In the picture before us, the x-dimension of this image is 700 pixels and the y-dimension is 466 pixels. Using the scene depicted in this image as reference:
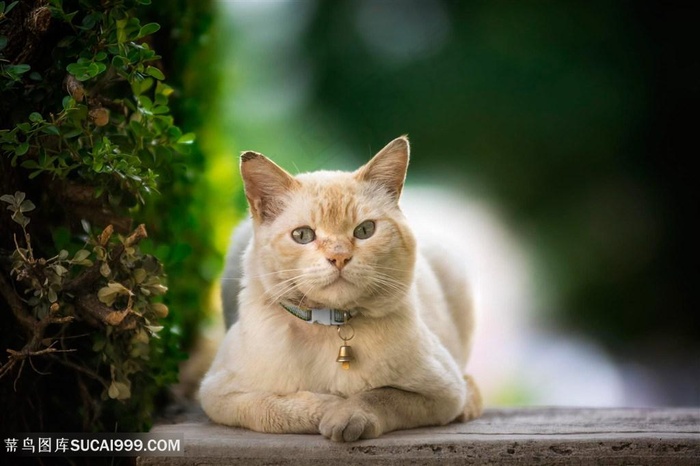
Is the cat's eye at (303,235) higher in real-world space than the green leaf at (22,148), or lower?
lower

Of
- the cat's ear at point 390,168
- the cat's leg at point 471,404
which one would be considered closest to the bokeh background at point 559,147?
the cat's leg at point 471,404

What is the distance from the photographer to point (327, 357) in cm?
206

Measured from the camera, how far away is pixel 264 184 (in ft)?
6.84

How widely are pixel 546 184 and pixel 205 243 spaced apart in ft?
7.74

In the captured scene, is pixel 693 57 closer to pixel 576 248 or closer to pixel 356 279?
pixel 576 248

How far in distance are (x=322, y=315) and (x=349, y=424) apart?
12.5 inches

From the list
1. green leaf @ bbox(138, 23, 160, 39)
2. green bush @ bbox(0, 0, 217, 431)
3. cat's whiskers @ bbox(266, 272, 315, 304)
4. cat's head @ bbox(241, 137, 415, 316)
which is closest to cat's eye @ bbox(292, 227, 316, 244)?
cat's head @ bbox(241, 137, 415, 316)

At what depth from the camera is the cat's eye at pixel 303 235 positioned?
6.52ft

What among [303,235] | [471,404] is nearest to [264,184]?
[303,235]

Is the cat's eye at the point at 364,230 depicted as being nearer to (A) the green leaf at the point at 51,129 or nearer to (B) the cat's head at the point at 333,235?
(B) the cat's head at the point at 333,235

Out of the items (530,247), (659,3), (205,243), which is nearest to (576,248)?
(530,247)

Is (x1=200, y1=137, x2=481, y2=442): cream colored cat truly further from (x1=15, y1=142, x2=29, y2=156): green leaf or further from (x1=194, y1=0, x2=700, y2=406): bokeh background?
(x1=194, y1=0, x2=700, y2=406): bokeh background

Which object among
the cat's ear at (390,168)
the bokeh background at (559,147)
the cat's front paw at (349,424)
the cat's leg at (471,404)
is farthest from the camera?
the bokeh background at (559,147)

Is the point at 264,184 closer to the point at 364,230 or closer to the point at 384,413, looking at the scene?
the point at 364,230
